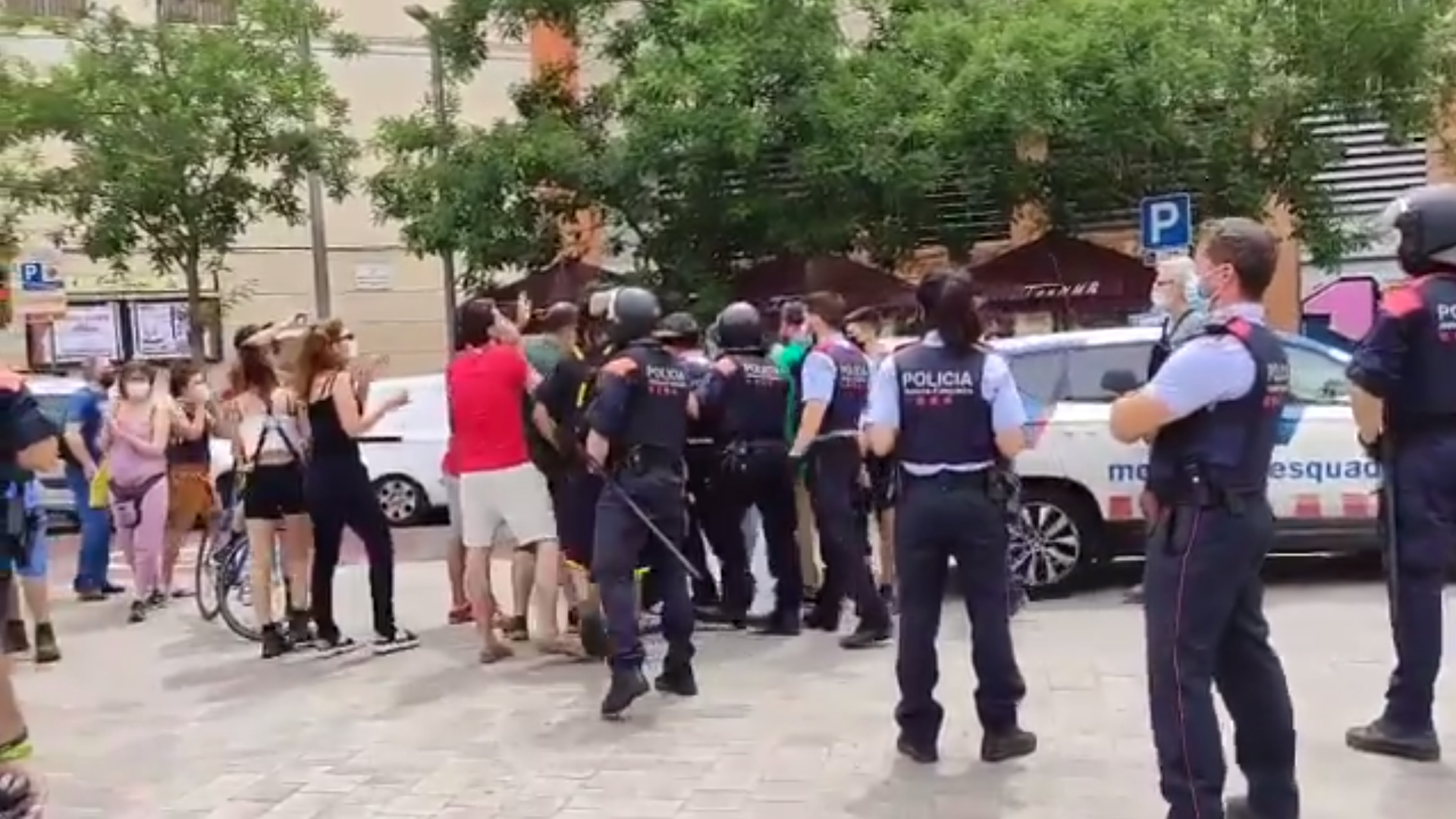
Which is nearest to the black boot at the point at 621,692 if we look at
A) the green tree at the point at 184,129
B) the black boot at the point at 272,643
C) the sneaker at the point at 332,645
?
the sneaker at the point at 332,645

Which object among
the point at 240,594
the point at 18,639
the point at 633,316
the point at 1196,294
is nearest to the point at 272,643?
the point at 240,594

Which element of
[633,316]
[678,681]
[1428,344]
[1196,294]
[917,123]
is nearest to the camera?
[1196,294]

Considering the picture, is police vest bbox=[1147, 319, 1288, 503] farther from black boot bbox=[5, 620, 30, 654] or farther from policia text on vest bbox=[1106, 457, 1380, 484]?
black boot bbox=[5, 620, 30, 654]

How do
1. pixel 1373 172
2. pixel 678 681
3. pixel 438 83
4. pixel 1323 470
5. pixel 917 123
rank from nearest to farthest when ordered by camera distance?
pixel 678 681 → pixel 1323 470 → pixel 917 123 → pixel 438 83 → pixel 1373 172

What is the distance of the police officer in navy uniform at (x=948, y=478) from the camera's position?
668 centimetres

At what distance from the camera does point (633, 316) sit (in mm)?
7957

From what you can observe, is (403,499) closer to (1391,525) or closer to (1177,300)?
(1177,300)

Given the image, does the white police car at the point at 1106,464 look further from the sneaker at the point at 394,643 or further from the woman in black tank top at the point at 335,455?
the woman in black tank top at the point at 335,455

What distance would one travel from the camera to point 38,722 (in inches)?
336

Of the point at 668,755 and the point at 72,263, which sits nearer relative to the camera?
the point at 668,755

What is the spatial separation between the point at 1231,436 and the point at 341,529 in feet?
18.4

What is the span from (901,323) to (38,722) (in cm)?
734

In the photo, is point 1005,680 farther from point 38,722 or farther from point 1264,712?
point 38,722

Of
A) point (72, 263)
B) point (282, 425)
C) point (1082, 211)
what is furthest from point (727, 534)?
point (72, 263)
